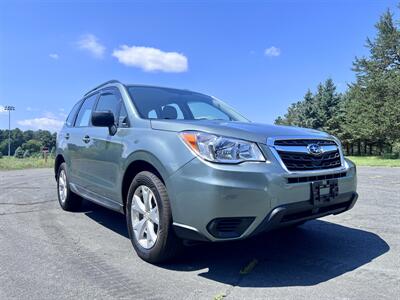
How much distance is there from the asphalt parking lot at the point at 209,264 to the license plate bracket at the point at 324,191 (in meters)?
0.63

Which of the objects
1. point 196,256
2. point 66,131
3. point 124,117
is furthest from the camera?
point 66,131

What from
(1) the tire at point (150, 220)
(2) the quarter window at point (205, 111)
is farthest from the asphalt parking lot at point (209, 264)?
(2) the quarter window at point (205, 111)

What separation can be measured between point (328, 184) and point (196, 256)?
4.79ft

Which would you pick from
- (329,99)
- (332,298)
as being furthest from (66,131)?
(329,99)

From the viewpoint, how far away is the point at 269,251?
389 centimetres

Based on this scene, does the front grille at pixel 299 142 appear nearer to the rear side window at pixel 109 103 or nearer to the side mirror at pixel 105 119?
the side mirror at pixel 105 119

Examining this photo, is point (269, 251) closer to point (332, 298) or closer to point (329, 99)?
point (332, 298)

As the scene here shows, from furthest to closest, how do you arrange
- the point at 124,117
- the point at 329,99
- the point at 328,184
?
1. the point at 329,99
2. the point at 124,117
3. the point at 328,184

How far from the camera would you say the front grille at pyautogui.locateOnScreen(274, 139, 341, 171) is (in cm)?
315

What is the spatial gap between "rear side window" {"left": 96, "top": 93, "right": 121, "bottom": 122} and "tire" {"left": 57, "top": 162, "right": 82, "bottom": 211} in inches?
59.0

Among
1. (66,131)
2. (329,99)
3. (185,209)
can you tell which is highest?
(329,99)

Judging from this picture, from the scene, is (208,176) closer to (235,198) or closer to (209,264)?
(235,198)

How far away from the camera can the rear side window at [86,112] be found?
5.45 meters

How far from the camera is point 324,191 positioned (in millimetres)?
3303
